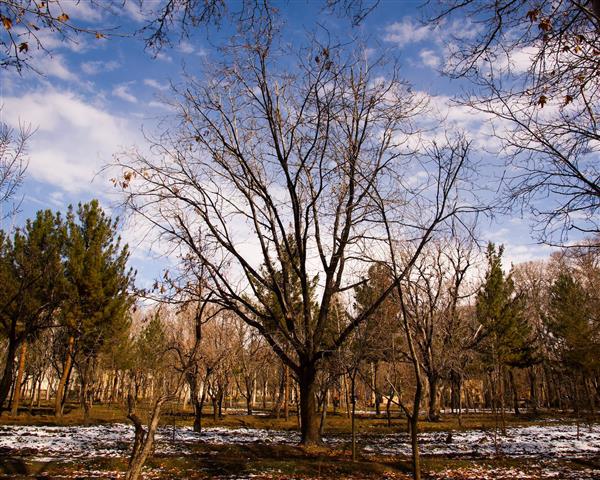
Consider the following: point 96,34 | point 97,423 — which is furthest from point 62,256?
point 96,34

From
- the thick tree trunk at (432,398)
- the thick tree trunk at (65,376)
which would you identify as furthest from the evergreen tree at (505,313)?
the thick tree trunk at (65,376)

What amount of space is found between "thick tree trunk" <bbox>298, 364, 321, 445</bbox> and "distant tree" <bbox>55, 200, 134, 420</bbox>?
517 inches

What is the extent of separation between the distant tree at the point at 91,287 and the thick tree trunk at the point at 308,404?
43.1ft

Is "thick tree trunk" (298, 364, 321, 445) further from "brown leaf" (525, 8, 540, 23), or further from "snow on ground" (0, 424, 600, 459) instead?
"brown leaf" (525, 8, 540, 23)

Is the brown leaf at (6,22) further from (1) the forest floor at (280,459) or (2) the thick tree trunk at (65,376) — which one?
(2) the thick tree trunk at (65,376)

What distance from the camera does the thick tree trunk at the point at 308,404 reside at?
41.7 feet

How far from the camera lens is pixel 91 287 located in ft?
78.2

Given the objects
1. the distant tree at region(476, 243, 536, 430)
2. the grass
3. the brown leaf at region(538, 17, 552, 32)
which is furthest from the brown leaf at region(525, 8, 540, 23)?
the distant tree at region(476, 243, 536, 430)

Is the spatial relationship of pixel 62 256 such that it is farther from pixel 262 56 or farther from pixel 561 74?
pixel 561 74

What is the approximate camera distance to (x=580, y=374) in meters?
33.4

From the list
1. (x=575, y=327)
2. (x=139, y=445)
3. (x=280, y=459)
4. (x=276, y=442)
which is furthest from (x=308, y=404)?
(x=575, y=327)

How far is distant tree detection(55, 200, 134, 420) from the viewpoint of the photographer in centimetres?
2342

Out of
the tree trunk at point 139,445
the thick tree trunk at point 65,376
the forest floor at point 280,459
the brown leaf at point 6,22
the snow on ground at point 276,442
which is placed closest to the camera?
the brown leaf at point 6,22

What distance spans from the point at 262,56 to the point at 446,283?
58.2ft
